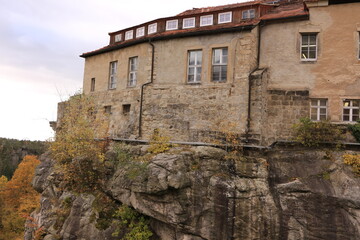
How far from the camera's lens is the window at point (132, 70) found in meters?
20.8

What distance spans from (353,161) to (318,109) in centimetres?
385

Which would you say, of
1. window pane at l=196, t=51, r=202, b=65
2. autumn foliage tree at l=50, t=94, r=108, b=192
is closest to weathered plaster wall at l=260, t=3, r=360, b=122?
window pane at l=196, t=51, r=202, b=65

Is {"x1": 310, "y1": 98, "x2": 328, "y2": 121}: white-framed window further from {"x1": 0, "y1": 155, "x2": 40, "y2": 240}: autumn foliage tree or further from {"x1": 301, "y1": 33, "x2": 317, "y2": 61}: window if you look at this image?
{"x1": 0, "y1": 155, "x2": 40, "y2": 240}: autumn foliage tree

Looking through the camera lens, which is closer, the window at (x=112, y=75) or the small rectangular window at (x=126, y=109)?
the small rectangular window at (x=126, y=109)

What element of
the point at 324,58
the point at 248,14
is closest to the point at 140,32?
the point at 248,14

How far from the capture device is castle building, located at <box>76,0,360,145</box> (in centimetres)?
1609

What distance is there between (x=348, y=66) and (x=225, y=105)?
6.04 meters

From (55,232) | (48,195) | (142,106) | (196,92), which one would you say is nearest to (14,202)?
(48,195)

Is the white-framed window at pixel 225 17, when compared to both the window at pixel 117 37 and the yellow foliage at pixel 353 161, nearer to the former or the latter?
the window at pixel 117 37

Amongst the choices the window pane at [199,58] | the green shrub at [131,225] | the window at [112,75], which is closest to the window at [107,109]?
the window at [112,75]

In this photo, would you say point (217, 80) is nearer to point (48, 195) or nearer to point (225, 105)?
point (225, 105)

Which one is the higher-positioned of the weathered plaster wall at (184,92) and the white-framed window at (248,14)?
the white-framed window at (248,14)

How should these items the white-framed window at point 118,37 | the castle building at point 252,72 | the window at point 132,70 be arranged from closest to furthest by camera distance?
the castle building at point 252,72 < the window at point 132,70 < the white-framed window at point 118,37

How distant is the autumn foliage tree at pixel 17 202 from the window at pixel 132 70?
55.1 feet
